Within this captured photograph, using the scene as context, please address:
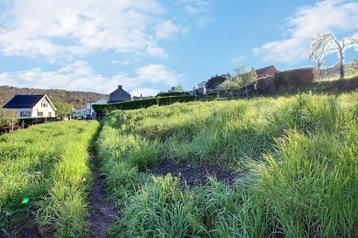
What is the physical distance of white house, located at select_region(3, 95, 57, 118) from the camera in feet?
188

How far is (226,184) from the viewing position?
3650 mm

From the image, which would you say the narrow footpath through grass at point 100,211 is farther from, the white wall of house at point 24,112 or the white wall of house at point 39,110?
the white wall of house at point 24,112

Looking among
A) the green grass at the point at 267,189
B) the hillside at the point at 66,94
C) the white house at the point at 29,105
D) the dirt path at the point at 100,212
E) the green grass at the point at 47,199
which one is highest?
the hillside at the point at 66,94

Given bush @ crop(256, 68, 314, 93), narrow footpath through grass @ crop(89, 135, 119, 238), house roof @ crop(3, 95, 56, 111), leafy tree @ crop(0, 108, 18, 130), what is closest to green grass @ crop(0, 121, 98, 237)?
narrow footpath through grass @ crop(89, 135, 119, 238)

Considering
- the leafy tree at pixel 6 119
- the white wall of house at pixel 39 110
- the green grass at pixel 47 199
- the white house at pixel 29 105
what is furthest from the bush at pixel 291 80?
the white wall of house at pixel 39 110

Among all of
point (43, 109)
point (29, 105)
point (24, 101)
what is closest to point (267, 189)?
point (29, 105)

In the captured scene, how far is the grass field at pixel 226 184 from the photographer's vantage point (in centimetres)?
244

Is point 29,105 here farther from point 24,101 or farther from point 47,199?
point 47,199

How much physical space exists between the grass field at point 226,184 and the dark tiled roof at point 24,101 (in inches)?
2231

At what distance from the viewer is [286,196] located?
8.22 ft

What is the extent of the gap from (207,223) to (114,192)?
91.0 inches

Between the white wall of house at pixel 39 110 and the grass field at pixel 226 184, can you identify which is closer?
the grass field at pixel 226 184

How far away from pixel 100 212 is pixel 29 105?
2333 inches

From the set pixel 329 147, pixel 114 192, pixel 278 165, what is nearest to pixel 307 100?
pixel 329 147
